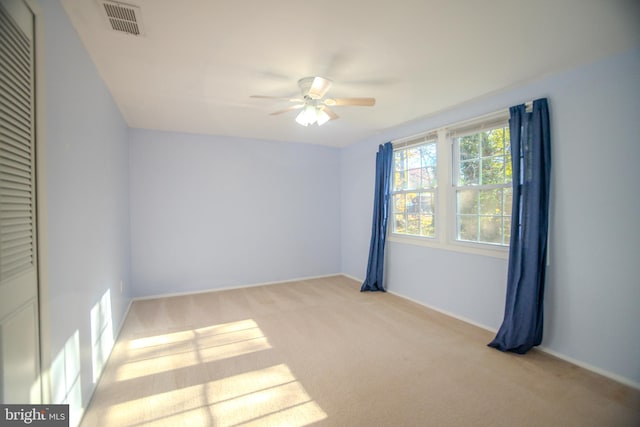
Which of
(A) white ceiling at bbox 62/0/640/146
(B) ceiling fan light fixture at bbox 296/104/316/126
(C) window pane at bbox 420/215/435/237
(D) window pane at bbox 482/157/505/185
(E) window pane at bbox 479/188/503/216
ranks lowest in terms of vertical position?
(C) window pane at bbox 420/215/435/237

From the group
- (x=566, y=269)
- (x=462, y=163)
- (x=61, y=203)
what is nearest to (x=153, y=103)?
(x=61, y=203)

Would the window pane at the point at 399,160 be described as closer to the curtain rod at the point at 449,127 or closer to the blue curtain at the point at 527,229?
the curtain rod at the point at 449,127

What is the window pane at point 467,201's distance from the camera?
11.0 feet

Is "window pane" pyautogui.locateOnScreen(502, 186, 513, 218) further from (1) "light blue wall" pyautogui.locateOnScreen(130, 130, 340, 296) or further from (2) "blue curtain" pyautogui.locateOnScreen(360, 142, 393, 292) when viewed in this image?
(1) "light blue wall" pyautogui.locateOnScreen(130, 130, 340, 296)

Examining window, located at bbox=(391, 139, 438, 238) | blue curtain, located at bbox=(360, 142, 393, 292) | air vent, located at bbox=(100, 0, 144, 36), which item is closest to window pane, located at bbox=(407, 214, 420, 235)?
window, located at bbox=(391, 139, 438, 238)

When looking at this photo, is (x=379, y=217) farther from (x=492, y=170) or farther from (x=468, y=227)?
(x=492, y=170)

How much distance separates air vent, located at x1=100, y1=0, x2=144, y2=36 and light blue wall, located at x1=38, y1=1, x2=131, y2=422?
0.23m

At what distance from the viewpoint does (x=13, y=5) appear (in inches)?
44.8

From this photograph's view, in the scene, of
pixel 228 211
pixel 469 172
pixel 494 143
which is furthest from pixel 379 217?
pixel 228 211

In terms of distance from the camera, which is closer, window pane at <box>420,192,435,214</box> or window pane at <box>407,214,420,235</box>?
window pane at <box>420,192,435,214</box>

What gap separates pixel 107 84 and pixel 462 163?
3772mm

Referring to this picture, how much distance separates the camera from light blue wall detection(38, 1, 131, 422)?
146 cm

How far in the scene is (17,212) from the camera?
1174 millimetres

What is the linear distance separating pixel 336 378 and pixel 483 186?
248 centimetres
